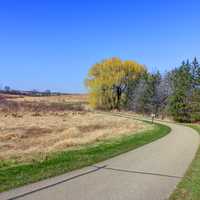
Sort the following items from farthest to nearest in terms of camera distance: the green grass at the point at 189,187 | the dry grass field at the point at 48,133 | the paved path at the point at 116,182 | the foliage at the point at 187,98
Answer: the foliage at the point at 187,98
the dry grass field at the point at 48,133
the green grass at the point at 189,187
the paved path at the point at 116,182

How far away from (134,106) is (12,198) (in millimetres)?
59699

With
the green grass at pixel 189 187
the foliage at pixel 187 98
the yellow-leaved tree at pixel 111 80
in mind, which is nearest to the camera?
the green grass at pixel 189 187

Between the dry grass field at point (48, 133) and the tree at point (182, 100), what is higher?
the tree at point (182, 100)

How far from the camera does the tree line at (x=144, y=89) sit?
154 ft

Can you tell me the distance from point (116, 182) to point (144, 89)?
53473mm

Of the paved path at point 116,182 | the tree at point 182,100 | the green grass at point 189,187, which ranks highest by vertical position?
the tree at point 182,100

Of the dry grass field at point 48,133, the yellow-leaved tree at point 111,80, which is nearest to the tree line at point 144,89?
the yellow-leaved tree at point 111,80

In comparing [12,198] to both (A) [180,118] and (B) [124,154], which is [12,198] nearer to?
(B) [124,154]

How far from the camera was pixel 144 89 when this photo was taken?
Result: 60094 millimetres

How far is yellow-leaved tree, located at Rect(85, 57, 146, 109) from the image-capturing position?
64938 mm

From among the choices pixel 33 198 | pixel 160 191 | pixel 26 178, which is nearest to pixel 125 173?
pixel 160 191

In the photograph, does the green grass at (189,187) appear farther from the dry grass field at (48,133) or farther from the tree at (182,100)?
the tree at (182,100)

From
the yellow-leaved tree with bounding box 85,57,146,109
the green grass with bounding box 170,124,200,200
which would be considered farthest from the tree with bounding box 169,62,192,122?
the green grass with bounding box 170,124,200,200

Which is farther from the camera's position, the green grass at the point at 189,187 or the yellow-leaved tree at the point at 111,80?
the yellow-leaved tree at the point at 111,80
